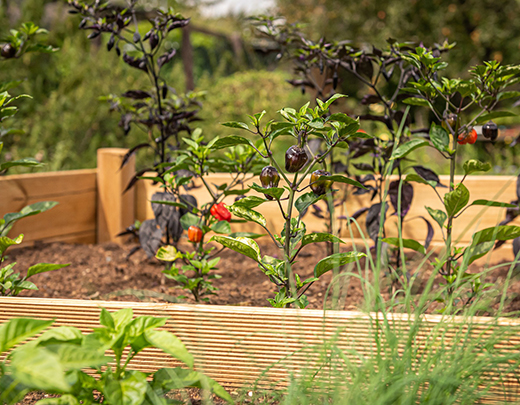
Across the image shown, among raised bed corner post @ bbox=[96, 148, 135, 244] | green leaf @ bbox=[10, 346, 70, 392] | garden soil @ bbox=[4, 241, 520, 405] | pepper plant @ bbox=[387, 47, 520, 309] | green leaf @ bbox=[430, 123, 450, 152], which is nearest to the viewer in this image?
green leaf @ bbox=[10, 346, 70, 392]

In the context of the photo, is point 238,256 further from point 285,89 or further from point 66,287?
point 285,89

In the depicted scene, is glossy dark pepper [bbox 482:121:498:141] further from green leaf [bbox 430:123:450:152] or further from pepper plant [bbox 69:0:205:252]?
pepper plant [bbox 69:0:205:252]

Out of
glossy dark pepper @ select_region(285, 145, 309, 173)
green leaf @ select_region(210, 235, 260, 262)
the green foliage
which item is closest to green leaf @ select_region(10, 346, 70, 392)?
the green foliage

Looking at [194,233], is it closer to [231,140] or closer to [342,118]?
[231,140]

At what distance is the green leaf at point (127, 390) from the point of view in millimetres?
808

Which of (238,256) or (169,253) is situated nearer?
(169,253)

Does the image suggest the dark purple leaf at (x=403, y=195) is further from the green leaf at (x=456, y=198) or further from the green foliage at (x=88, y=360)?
the green foliage at (x=88, y=360)

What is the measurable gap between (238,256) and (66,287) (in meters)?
0.79

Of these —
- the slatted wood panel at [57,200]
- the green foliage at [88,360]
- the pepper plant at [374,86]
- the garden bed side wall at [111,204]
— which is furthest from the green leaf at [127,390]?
the slatted wood panel at [57,200]

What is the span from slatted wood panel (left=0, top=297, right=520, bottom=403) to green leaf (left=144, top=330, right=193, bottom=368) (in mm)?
206

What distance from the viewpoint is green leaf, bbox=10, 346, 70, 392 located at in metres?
0.65

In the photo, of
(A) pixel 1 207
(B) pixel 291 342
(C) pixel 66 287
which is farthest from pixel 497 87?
(A) pixel 1 207

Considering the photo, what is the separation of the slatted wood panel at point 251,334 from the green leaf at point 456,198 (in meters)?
0.32

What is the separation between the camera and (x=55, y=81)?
4754mm
